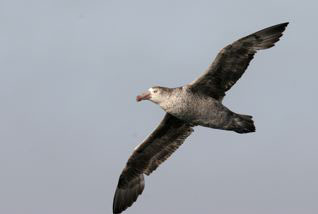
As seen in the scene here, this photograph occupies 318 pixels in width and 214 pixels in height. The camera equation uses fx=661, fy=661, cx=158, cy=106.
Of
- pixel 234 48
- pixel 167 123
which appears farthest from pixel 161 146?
pixel 234 48

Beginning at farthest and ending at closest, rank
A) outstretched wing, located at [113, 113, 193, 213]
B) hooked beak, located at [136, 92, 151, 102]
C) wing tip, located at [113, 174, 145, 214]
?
wing tip, located at [113, 174, 145, 214] < outstretched wing, located at [113, 113, 193, 213] < hooked beak, located at [136, 92, 151, 102]

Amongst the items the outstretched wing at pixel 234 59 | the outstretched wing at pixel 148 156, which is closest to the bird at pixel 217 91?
the outstretched wing at pixel 234 59

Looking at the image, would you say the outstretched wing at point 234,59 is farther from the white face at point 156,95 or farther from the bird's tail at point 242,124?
the bird's tail at point 242,124

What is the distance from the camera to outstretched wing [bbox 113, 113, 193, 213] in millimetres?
17375

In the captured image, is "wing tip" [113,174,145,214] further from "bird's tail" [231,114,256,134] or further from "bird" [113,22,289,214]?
"bird's tail" [231,114,256,134]

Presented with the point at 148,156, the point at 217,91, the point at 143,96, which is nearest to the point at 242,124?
the point at 217,91

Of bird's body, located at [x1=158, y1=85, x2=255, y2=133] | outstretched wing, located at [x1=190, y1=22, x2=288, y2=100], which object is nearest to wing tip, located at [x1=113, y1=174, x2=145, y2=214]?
bird's body, located at [x1=158, y1=85, x2=255, y2=133]

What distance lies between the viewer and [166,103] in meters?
15.3

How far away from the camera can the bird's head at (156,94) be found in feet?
50.6

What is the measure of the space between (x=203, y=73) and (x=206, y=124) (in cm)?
121

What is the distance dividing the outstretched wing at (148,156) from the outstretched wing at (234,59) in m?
1.95

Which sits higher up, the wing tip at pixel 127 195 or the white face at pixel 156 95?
the white face at pixel 156 95

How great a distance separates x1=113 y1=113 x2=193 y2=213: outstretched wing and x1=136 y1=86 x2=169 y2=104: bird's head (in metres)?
1.46

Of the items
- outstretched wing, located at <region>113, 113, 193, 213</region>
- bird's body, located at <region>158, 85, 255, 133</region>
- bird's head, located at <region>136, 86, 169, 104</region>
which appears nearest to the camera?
bird's body, located at <region>158, 85, 255, 133</region>
